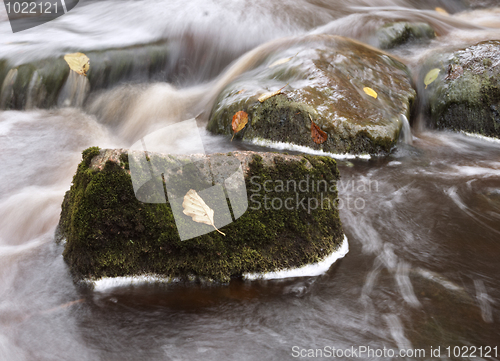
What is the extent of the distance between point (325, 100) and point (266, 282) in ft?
10.6

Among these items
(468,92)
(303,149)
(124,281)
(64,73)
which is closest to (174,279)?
(124,281)

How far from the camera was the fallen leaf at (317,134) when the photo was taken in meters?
5.04

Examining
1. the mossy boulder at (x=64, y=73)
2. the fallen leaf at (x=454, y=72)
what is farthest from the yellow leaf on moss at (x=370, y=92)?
the mossy boulder at (x=64, y=73)

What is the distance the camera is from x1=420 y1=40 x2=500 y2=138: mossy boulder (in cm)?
603

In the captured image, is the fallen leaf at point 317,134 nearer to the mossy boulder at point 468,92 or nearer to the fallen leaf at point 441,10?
the mossy boulder at point 468,92

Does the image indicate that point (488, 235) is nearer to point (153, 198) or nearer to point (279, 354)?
point (279, 354)

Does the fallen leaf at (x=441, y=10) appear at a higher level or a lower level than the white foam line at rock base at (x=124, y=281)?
higher

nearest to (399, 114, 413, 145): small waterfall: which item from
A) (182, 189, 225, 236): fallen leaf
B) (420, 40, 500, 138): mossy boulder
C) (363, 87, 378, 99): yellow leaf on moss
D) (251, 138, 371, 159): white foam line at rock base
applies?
(363, 87, 378, 99): yellow leaf on moss

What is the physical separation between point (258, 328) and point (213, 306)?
328mm

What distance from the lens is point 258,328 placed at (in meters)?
2.35

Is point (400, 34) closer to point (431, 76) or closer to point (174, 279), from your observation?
point (431, 76)

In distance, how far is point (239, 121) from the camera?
18.0ft

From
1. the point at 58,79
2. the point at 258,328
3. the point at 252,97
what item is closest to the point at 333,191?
the point at 258,328

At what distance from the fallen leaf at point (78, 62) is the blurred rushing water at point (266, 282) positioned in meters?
0.52
